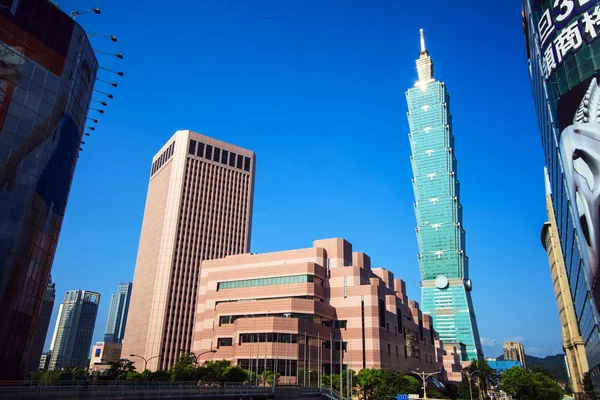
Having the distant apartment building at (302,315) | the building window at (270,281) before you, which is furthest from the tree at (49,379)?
the building window at (270,281)

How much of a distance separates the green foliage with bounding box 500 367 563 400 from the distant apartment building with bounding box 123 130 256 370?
92.3 metres

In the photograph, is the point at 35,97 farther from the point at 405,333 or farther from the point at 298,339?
the point at 405,333

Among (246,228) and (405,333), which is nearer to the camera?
(405,333)

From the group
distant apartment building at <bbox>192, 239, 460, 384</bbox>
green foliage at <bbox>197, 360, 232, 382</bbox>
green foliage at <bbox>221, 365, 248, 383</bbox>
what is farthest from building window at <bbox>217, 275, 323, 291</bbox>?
green foliage at <bbox>221, 365, 248, 383</bbox>

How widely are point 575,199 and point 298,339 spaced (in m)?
56.7

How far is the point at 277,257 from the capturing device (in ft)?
362

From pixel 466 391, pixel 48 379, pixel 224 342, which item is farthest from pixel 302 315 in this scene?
pixel 466 391

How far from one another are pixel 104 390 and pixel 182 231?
374 ft

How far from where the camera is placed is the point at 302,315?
97250 mm

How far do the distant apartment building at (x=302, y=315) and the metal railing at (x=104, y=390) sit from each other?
34.1m

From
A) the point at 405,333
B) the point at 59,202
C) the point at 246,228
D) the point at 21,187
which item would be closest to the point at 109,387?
the point at 21,187

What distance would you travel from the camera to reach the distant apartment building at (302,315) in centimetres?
9081

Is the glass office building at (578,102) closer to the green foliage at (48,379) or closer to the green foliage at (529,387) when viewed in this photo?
the green foliage at (529,387)

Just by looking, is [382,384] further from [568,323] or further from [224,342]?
[568,323]
